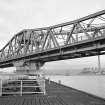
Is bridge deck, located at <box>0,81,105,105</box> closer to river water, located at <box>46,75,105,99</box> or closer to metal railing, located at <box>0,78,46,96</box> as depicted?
metal railing, located at <box>0,78,46,96</box>

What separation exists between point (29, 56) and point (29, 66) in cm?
493

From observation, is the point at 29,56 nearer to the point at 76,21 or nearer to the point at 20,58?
the point at 20,58

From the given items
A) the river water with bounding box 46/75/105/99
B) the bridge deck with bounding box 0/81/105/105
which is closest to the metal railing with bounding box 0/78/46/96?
the bridge deck with bounding box 0/81/105/105

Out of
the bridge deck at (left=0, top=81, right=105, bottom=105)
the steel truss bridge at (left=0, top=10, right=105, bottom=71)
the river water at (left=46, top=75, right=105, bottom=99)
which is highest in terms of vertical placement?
the steel truss bridge at (left=0, top=10, right=105, bottom=71)

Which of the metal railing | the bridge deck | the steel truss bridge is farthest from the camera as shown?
the steel truss bridge

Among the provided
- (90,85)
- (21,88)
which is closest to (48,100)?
(21,88)

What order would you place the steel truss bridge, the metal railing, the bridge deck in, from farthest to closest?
the steel truss bridge
the metal railing
the bridge deck

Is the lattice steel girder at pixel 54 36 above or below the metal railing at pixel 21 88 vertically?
above

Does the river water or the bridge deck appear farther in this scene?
the river water

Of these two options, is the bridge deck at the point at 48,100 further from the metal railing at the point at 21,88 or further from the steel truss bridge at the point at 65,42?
the steel truss bridge at the point at 65,42

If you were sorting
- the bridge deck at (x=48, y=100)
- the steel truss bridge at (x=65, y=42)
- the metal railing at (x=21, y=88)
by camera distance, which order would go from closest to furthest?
the bridge deck at (x=48, y=100), the metal railing at (x=21, y=88), the steel truss bridge at (x=65, y=42)

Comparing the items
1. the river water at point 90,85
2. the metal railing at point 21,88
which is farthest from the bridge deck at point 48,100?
the river water at point 90,85

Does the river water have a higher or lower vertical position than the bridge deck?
lower

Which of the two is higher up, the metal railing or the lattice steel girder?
the lattice steel girder
